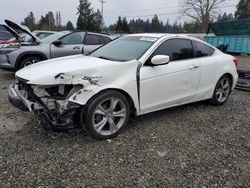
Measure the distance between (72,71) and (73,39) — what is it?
5213 mm

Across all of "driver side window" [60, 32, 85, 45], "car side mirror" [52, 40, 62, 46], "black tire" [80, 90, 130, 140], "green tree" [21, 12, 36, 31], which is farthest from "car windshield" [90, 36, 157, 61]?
"green tree" [21, 12, 36, 31]

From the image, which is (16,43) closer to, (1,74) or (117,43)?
(1,74)

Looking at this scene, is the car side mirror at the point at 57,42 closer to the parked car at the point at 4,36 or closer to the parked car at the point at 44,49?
the parked car at the point at 44,49

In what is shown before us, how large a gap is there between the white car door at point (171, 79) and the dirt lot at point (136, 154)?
0.41 metres

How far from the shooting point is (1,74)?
866 centimetres

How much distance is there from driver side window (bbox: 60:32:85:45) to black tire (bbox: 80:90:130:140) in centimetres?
507

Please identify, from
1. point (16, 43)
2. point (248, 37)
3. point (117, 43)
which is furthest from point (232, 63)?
point (248, 37)

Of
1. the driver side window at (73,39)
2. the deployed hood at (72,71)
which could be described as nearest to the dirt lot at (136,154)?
the deployed hood at (72,71)

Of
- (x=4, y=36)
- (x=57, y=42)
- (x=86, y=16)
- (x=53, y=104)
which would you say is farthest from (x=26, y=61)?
(x=86, y=16)

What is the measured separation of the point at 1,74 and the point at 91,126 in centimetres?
662

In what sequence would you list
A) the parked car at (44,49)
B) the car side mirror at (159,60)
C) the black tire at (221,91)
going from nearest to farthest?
the car side mirror at (159,60) → the black tire at (221,91) → the parked car at (44,49)

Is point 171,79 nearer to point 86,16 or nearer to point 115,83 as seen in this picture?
point 115,83

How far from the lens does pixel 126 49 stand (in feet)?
14.0

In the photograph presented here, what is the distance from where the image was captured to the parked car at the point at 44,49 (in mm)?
7375
